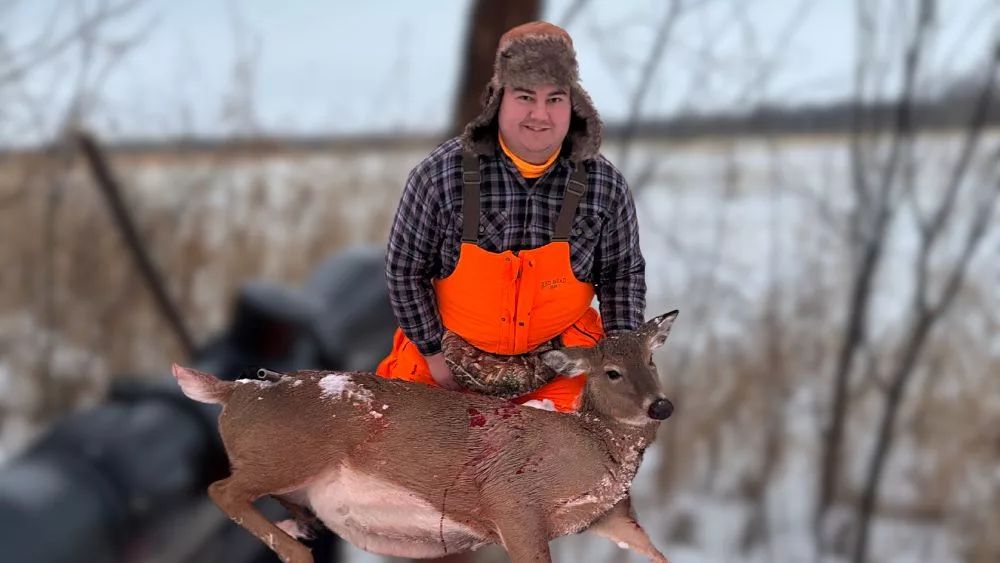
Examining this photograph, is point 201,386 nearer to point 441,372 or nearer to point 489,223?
point 441,372

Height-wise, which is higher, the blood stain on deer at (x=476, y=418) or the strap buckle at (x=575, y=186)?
the strap buckle at (x=575, y=186)

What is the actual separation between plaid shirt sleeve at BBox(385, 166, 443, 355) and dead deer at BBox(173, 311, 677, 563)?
0.29ft

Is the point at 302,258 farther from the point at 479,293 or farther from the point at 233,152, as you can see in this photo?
the point at 479,293

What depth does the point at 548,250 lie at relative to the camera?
1.16 metres

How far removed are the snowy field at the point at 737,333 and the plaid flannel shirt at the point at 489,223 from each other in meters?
2.74

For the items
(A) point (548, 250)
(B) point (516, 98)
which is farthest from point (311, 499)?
(B) point (516, 98)

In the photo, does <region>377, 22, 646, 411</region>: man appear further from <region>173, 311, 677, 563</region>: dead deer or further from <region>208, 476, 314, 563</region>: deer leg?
<region>208, 476, 314, 563</region>: deer leg

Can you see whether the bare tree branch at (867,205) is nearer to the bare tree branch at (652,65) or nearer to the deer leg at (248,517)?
the bare tree branch at (652,65)

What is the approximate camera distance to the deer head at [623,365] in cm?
113

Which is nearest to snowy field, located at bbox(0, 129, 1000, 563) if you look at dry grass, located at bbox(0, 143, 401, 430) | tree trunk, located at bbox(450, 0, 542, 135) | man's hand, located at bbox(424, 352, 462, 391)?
dry grass, located at bbox(0, 143, 401, 430)

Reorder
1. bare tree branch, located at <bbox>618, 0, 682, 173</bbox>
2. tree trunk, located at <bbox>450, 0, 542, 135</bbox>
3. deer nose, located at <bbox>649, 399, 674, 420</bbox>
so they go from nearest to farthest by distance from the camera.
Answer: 1. deer nose, located at <bbox>649, 399, 674, 420</bbox>
2. tree trunk, located at <bbox>450, 0, 542, 135</bbox>
3. bare tree branch, located at <bbox>618, 0, 682, 173</bbox>

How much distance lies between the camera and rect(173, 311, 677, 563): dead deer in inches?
44.0

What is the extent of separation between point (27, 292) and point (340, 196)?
6.58ft

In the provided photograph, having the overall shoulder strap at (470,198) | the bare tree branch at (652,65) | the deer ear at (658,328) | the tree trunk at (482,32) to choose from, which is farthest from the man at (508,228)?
the bare tree branch at (652,65)
